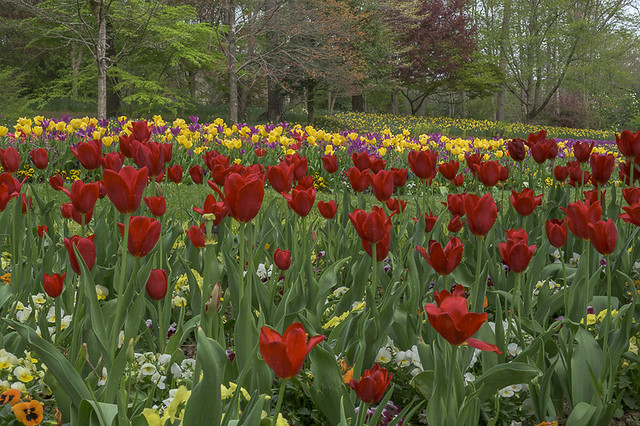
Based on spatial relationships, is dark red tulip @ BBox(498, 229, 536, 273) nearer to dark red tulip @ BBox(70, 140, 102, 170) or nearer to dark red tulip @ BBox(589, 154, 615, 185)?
dark red tulip @ BBox(589, 154, 615, 185)

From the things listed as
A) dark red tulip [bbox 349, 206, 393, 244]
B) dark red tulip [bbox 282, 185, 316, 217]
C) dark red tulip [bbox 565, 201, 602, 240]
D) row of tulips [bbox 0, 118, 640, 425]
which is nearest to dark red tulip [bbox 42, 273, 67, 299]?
row of tulips [bbox 0, 118, 640, 425]

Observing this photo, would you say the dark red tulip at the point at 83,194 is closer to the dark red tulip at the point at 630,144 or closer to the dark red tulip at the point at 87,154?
the dark red tulip at the point at 87,154

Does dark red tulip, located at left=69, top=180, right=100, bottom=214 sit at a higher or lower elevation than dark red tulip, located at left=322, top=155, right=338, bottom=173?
lower

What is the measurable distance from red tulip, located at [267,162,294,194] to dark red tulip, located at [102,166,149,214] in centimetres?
61

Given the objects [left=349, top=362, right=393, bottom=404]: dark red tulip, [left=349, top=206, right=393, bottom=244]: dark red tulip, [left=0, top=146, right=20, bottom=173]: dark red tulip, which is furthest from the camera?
[left=0, top=146, right=20, bottom=173]: dark red tulip

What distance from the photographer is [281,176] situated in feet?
5.94

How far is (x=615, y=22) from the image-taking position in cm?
2648

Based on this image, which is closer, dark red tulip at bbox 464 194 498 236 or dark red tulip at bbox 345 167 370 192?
dark red tulip at bbox 464 194 498 236

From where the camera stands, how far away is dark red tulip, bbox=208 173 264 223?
124cm

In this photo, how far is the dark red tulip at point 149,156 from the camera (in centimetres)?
194

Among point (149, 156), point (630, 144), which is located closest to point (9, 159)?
point (149, 156)

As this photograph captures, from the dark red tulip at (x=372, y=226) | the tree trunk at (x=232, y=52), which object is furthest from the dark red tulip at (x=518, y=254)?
the tree trunk at (x=232, y=52)

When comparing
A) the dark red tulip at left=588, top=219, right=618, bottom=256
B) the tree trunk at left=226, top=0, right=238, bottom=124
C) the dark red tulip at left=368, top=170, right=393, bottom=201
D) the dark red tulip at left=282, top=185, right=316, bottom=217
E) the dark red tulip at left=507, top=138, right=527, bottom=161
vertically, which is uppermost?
the tree trunk at left=226, top=0, right=238, bottom=124

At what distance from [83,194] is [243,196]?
0.61 metres
